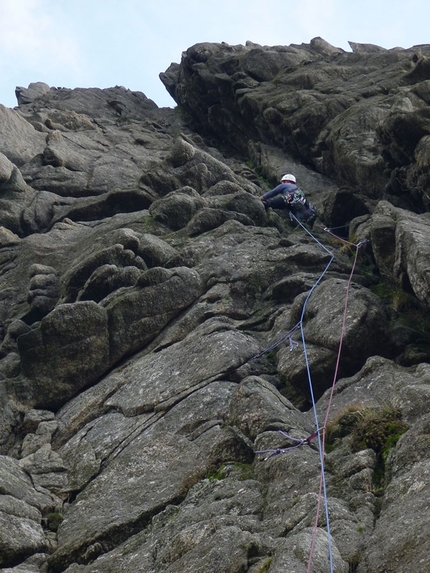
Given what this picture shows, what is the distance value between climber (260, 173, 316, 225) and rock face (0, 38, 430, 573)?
87 cm

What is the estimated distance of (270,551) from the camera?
12812 millimetres

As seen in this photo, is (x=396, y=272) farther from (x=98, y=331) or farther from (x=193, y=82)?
(x=193, y=82)

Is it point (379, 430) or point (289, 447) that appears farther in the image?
point (289, 447)

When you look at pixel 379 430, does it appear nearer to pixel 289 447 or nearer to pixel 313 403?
pixel 289 447

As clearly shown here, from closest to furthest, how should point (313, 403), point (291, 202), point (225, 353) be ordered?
1. point (313, 403)
2. point (225, 353)
3. point (291, 202)

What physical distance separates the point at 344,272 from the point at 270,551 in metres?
14.4

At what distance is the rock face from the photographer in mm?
14391

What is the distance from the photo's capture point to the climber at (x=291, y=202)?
109 ft

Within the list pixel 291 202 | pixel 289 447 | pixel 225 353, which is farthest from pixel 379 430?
pixel 291 202

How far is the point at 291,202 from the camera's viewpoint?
33.2 m

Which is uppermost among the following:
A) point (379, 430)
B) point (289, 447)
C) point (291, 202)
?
point (291, 202)

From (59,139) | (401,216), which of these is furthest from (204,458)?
(59,139)

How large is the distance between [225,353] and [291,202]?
13.4 m

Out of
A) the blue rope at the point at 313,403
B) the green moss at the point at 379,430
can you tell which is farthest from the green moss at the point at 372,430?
the blue rope at the point at 313,403
